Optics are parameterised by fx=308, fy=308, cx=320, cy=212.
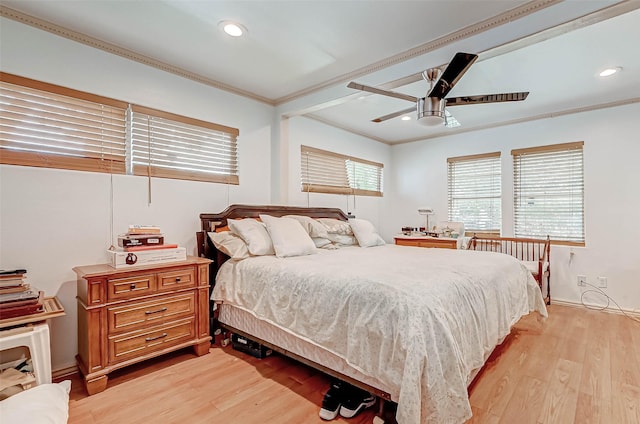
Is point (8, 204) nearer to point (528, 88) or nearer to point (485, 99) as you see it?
point (485, 99)

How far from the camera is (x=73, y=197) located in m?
2.33

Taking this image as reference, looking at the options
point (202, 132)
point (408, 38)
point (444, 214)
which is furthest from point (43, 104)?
point (444, 214)

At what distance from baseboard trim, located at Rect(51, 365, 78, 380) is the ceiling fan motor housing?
3.26 meters

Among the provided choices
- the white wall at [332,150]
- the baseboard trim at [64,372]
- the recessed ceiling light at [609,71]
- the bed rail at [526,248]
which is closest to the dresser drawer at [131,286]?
the baseboard trim at [64,372]

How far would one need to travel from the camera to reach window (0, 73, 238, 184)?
2.14 meters

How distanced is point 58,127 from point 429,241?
433 centimetres

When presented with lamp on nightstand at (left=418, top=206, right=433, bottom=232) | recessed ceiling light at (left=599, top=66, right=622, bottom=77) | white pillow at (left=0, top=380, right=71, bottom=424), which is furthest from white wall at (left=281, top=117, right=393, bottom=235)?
recessed ceiling light at (left=599, top=66, right=622, bottom=77)

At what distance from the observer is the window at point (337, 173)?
4262 mm

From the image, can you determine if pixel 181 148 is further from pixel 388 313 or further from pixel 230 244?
pixel 388 313

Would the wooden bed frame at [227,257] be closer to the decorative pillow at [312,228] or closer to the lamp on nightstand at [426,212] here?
the decorative pillow at [312,228]

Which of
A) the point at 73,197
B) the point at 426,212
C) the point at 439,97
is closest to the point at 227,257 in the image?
the point at 73,197

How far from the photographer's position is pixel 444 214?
5.18 m

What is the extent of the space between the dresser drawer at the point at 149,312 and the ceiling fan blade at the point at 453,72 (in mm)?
2490

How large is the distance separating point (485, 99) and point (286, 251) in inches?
79.5
